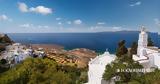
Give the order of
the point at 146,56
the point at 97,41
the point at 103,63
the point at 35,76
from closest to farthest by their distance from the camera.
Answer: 1. the point at 35,76
2. the point at 103,63
3. the point at 146,56
4. the point at 97,41

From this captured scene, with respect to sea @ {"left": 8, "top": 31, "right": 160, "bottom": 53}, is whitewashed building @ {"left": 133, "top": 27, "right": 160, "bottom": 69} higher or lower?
higher

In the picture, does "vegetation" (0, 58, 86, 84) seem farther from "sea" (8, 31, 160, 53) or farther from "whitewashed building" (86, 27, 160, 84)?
"sea" (8, 31, 160, 53)

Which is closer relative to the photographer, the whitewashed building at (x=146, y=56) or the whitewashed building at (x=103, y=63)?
the whitewashed building at (x=103, y=63)

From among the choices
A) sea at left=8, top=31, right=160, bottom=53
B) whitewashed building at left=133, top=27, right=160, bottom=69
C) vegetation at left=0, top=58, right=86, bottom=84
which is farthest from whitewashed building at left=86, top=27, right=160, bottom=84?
sea at left=8, top=31, right=160, bottom=53

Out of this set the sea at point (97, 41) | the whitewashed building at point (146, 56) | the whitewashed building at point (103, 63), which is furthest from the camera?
the sea at point (97, 41)

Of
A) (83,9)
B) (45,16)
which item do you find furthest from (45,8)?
(83,9)

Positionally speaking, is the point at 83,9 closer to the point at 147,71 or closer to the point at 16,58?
the point at 16,58

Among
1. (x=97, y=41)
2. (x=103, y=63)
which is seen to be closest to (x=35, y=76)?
(x=103, y=63)

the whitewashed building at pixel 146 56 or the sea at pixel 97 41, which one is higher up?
the whitewashed building at pixel 146 56

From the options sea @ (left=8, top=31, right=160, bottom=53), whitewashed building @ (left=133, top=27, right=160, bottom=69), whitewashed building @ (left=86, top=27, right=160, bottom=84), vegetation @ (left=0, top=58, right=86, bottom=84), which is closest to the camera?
vegetation @ (left=0, top=58, right=86, bottom=84)

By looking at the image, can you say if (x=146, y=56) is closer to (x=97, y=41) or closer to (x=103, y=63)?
(x=103, y=63)

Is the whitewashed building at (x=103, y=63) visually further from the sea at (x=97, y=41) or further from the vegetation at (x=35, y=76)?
the sea at (x=97, y=41)

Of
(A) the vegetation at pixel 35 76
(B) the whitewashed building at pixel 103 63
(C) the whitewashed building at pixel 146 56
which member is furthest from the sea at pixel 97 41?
(A) the vegetation at pixel 35 76
